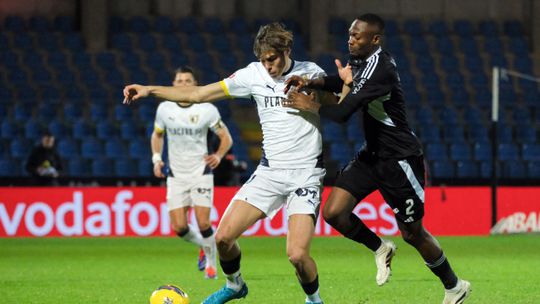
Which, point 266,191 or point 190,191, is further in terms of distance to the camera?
point 190,191

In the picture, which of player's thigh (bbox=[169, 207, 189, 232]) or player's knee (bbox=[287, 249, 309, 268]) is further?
player's thigh (bbox=[169, 207, 189, 232])

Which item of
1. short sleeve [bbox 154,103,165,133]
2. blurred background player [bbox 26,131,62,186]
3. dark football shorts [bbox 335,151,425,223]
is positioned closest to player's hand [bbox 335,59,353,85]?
dark football shorts [bbox 335,151,425,223]

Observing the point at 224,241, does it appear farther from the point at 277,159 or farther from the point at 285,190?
the point at 277,159

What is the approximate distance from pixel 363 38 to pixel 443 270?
6.46 ft

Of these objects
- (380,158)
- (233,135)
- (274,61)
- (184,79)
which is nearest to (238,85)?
(274,61)

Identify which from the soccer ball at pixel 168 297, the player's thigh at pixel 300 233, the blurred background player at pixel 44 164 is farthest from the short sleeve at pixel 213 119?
the blurred background player at pixel 44 164

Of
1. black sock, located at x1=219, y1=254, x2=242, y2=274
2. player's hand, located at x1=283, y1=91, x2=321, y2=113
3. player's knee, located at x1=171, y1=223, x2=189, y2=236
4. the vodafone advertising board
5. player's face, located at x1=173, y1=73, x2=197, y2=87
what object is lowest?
the vodafone advertising board

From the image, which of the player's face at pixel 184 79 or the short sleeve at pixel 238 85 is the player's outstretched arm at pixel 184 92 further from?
the player's face at pixel 184 79

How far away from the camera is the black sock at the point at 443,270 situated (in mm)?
8914

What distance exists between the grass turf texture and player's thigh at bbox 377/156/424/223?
4.23ft

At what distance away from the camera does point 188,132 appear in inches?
516

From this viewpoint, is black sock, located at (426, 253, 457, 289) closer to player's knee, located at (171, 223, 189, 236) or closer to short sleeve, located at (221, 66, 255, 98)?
short sleeve, located at (221, 66, 255, 98)

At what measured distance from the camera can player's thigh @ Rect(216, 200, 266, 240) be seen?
824cm

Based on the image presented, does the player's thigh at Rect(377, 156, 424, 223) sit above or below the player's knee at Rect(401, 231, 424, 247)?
above
